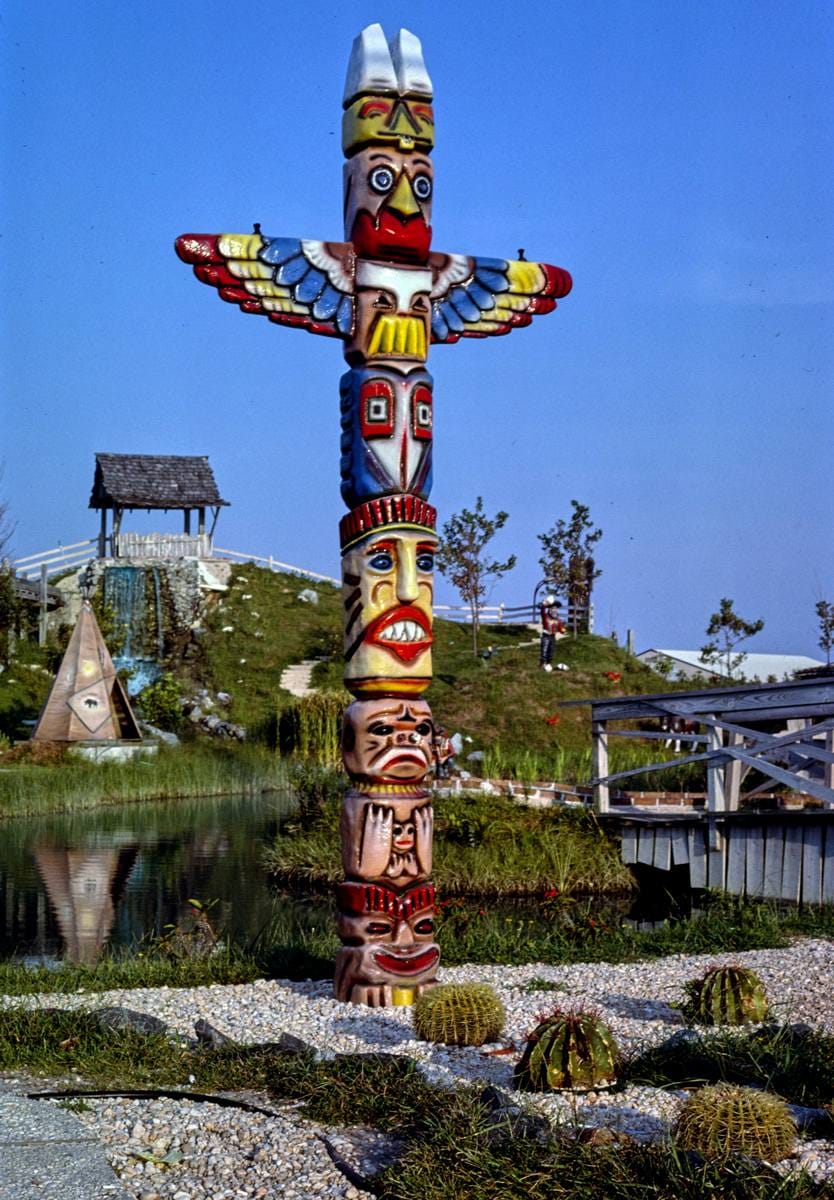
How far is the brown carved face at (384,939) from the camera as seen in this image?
8586mm

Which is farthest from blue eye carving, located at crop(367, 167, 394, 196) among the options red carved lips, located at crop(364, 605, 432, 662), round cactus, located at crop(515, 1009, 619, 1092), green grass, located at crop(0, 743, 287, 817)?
green grass, located at crop(0, 743, 287, 817)

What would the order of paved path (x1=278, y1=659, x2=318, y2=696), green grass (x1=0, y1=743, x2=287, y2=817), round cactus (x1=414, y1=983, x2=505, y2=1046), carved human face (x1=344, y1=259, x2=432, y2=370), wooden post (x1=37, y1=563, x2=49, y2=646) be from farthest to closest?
1. wooden post (x1=37, y1=563, x2=49, y2=646)
2. paved path (x1=278, y1=659, x2=318, y2=696)
3. green grass (x1=0, y1=743, x2=287, y2=817)
4. carved human face (x1=344, y1=259, x2=432, y2=370)
5. round cactus (x1=414, y1=983, x2=505, y2=1046)

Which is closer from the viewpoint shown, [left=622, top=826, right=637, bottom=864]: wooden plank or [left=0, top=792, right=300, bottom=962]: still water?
[left=0, top=792, right=300, bottom=962]: still water

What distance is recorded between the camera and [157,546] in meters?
46.5

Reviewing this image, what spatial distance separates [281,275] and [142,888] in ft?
30.0

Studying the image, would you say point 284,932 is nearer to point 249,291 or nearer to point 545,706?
point 249,291

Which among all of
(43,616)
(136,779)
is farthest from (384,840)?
(43,616)

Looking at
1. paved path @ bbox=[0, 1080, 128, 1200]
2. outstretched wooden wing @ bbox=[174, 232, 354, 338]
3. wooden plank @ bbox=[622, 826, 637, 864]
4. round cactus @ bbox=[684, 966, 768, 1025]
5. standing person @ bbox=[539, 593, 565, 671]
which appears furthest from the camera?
standing person @ bbox=[539, 593, 565, 671]

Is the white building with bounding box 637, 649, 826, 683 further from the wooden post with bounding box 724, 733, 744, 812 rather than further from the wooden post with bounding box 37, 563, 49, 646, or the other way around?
the wooden post with bounding box 724, 733, 744, 812

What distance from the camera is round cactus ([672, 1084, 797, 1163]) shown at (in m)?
4.95

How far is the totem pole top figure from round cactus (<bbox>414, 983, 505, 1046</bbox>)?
3.97 metres

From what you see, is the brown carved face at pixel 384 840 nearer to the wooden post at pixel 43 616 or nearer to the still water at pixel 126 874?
the still water at pixel 126 874

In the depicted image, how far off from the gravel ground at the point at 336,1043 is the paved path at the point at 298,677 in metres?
29.4

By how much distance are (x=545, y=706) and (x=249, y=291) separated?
24824 mm
